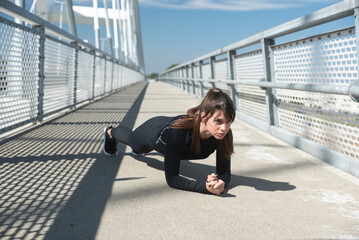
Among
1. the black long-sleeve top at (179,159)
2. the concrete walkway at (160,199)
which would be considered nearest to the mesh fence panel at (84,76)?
the concrete walkway at (160,199)

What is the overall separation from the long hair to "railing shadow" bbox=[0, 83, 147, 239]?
0.61 m

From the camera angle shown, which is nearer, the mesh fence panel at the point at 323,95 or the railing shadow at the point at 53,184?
the railing shadow at the point at 53,184

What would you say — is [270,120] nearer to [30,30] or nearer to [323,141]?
[323,141]

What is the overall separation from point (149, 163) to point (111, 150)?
0.43 meters

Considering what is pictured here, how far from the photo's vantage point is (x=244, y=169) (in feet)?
8.74

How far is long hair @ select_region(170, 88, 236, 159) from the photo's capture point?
1919 mm

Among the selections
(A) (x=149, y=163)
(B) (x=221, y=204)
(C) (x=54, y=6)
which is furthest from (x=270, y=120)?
(C) (x=54, y=6)

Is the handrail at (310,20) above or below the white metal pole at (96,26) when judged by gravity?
below

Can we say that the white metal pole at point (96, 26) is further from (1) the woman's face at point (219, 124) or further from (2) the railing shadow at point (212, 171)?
(1) the woman's face at point (219, 124)

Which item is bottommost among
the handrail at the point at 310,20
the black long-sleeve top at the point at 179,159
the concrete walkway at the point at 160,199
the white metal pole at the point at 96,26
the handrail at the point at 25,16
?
the concrete walkway at the point at 160,199

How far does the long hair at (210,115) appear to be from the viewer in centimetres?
192

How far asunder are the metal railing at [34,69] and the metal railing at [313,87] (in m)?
2.79

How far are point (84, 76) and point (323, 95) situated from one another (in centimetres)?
612

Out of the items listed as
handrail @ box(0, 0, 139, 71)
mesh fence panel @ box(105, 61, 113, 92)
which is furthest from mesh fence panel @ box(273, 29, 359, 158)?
mesh fence panel @ box(105, 61, 113, 92)
